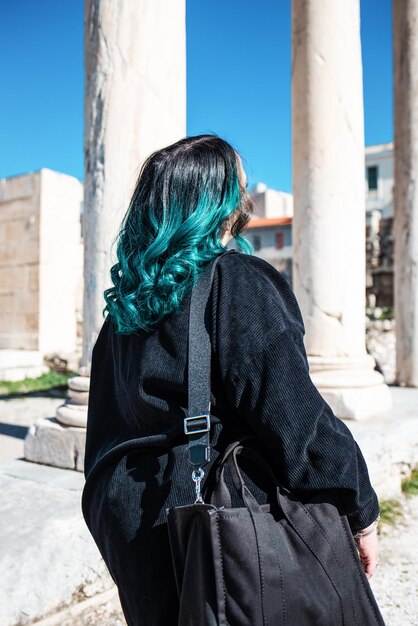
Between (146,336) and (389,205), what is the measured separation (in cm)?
4972

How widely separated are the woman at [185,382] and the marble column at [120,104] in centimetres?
257

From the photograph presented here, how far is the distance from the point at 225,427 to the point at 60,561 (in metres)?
1.74

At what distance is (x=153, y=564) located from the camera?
1.53m

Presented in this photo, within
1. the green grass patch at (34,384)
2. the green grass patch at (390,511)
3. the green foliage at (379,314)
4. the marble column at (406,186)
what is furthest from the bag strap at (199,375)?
the green foliage at (379,314)

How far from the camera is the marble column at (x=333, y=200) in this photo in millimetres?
5902

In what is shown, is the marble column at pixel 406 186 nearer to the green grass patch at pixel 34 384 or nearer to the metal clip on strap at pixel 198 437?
the green grass patch at pixel 34 384

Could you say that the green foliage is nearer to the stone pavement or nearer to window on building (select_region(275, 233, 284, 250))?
the stone pavement

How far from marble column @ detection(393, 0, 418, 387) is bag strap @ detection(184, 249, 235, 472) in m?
6.97

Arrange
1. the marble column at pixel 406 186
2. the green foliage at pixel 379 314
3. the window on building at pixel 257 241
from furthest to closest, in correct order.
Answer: the window on building at pixel 257 241 < the green foliage at pixel 379 314 < the marble column at pixel 406 186

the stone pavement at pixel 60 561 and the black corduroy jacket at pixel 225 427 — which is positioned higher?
the black corduroy jacket at pixel 225 427

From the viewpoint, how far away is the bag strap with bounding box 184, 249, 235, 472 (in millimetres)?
1423

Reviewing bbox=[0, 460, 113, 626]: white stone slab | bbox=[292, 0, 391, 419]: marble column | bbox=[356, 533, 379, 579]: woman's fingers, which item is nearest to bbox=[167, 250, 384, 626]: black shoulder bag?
bbox=[356, 533, 379, 579]: woman's fingers

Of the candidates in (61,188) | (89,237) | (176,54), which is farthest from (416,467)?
(61,188)

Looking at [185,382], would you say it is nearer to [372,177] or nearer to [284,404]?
[284,404]
